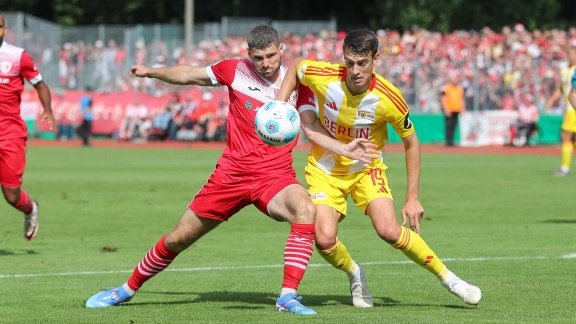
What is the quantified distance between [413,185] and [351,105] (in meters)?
0.73

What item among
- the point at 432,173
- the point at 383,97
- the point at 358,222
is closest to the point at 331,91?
the point at 383,97

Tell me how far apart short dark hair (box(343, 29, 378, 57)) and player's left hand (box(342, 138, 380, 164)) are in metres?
0.61

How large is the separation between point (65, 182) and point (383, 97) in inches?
592

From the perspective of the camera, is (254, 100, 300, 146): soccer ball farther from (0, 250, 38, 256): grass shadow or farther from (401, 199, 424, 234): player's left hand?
(0, 250, 38, 256): grass shadow

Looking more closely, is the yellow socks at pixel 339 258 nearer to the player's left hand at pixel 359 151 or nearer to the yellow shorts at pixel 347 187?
the yellow shorts at pixel 347 187

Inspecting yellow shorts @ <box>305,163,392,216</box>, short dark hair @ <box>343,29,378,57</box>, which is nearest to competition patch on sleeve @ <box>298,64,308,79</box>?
short dark hair @ <box>343,29,378,57</box>

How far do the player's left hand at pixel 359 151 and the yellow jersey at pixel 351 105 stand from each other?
0.36m

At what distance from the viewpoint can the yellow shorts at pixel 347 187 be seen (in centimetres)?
855

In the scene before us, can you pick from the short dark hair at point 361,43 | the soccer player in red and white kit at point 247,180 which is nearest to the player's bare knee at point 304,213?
the soccer player in red and white kit at point 247,180

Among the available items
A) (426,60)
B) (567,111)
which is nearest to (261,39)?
(567,111)

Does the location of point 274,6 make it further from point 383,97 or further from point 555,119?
point 383,97

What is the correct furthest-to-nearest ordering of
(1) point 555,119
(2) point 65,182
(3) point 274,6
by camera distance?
(3) point 274,6 → (1) point 555,119 → (2) point 65,182

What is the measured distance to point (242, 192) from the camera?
8203 mm

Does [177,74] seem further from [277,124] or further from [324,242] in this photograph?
[324,242]
